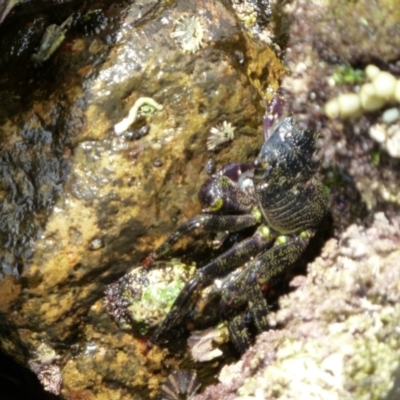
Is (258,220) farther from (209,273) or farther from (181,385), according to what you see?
(181,385)

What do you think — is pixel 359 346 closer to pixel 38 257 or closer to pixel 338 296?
pixel 338 296

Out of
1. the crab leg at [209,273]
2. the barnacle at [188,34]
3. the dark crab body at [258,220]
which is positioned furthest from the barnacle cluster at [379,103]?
the crab leg at [209,273]

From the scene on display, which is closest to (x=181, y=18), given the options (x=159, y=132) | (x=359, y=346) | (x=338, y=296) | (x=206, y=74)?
(x=206, y=74)

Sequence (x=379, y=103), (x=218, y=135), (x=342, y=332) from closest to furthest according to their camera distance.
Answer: (x=379, y=103) < (x=342, y=332) < (x=218, y=135)

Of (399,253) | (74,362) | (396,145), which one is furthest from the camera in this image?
(74,362)

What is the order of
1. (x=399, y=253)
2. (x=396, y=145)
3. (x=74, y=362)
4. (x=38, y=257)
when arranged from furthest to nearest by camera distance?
(x=74, y=362) < (x=38, y=257) < (x=399, y=253) < (x=396, y=145)

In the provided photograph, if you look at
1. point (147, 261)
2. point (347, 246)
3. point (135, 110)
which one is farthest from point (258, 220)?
point (135, 110)
